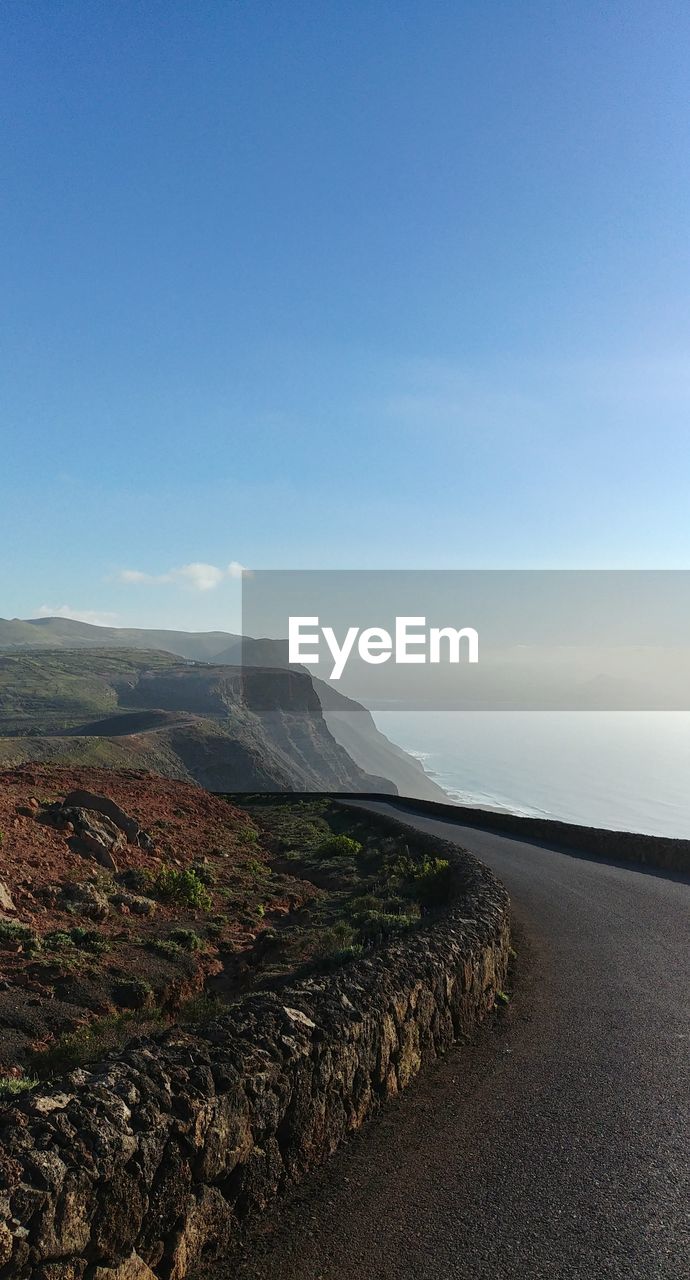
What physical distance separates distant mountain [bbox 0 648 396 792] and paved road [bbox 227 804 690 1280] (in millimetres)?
48896

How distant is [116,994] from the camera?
410 inches

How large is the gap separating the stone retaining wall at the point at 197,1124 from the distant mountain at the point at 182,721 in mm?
49303

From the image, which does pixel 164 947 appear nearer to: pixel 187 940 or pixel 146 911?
pixel 187 940

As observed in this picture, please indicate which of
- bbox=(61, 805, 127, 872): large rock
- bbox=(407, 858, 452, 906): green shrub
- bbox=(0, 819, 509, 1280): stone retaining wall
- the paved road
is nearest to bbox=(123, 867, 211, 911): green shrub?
bbox=(61, 805, 127, 872): large rock

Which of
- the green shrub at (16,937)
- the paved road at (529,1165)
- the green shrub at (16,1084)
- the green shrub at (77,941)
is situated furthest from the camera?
the green shrub at (77,941)

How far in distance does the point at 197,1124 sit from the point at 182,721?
297ft

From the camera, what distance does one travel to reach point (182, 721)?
305ft

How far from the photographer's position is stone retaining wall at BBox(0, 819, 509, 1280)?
3.91 metres

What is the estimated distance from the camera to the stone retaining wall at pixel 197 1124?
3908 mm

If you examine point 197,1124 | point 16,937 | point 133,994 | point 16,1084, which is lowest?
point 133,994

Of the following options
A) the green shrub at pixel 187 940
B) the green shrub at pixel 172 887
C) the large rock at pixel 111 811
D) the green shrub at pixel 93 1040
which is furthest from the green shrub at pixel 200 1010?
the large rock at pixel 111 811

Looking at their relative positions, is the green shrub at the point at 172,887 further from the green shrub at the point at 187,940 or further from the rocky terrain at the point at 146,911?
the green shrub at the point at 187,940

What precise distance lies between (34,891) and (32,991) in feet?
12.8

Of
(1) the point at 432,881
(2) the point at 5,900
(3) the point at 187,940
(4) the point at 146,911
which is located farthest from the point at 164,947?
(1) the point at 432,881
